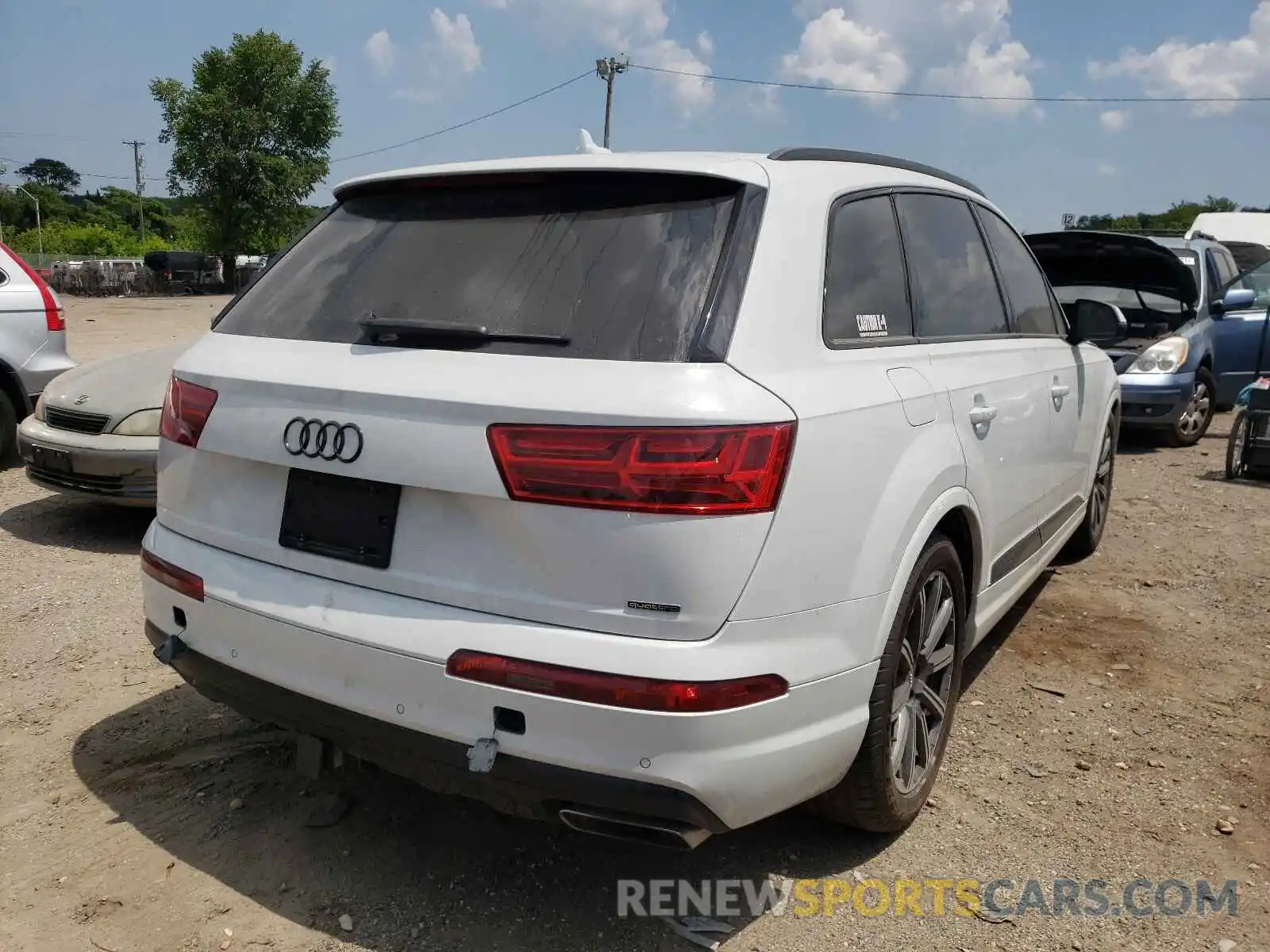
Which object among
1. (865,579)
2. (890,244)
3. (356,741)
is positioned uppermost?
(890,244)

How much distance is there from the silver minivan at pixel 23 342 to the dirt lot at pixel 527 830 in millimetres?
3195

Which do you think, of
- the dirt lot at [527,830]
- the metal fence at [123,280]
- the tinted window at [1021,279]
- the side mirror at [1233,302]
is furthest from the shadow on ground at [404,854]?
the metal fence at [123,280]

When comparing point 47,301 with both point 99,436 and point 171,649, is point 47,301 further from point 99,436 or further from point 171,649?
point 171,649

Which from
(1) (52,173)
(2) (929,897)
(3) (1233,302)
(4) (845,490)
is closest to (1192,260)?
(3) (1233,302)

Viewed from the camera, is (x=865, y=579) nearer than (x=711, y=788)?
No

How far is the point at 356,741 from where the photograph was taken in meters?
2.39

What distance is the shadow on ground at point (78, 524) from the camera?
565 centimetres

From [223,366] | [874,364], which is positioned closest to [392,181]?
[223,366]

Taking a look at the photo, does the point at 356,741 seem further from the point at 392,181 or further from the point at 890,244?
the point at 890,244

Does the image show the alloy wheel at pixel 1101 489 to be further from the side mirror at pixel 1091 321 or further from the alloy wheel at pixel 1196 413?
the alloy wheel at pixel 1196 413

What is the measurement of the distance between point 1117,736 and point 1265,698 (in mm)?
787

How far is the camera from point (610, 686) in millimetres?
2066

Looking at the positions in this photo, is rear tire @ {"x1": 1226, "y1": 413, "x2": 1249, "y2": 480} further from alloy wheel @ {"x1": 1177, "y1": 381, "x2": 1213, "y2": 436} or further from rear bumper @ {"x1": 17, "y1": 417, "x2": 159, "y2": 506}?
rear bumper @ {"x1": 17, "y1": 417, "x2": 159, "y2": 506}

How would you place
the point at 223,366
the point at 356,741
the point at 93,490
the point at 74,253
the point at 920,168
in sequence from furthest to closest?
the point at 74,253 → the point at 93,490 → the point at 920,168 → the point at 223,366 → the point at 356,741
